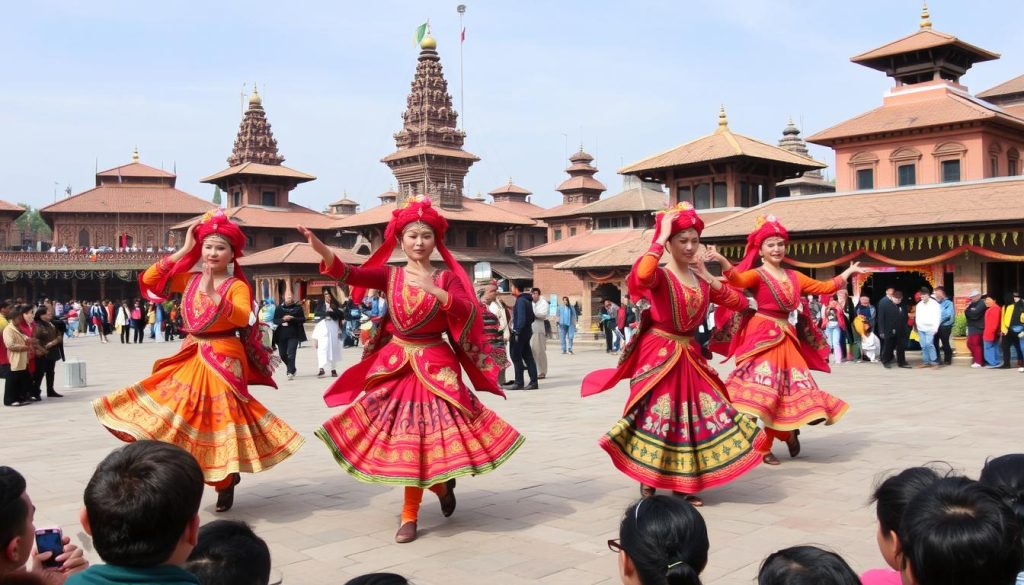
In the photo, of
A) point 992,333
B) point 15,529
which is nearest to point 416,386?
point 15,529

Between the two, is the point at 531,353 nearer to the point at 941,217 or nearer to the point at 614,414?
the point at 614,414

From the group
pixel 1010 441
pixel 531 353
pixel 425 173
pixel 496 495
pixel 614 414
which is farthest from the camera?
pixel 425 173

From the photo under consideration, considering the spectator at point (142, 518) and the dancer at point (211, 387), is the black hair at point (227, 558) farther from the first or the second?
the dancer at point (211, 387)

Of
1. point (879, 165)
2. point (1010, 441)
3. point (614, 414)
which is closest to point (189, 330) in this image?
point (614, 414)

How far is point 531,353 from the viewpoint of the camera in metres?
14.4

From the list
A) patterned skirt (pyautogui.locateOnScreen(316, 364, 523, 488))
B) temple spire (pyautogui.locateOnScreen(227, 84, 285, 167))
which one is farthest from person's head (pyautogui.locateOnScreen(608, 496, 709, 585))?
temple spire (pyautogui.locateOnScreen(227, 84, 285, 167))

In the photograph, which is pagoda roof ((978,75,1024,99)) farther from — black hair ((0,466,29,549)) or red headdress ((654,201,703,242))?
black hair ((0,466,29,549))

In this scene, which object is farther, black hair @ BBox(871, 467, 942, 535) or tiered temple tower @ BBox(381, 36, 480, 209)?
tiered temple tower @ BBox(381, 36, 480, 209)

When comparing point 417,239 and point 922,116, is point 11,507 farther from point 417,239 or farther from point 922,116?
point 922,116

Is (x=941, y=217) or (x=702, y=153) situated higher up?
(x=702, y=153)

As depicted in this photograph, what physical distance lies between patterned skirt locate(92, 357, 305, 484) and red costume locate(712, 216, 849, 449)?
→ 357 centimetres

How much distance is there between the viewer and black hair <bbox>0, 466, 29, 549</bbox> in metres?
2.36

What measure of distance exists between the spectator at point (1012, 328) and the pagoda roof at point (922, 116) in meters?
12.2

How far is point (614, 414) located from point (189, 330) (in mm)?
5941
